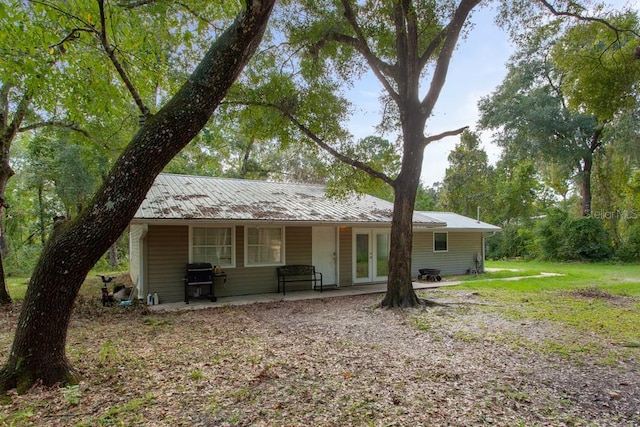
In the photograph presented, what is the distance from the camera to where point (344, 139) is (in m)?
9.47

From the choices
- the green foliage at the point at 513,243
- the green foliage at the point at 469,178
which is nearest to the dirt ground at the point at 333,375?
the green foliage at the point at 513,243

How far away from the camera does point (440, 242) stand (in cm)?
1545

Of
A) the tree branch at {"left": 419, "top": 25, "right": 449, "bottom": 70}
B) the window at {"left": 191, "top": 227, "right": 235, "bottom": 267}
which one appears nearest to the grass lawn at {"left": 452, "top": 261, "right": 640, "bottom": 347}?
the tree branch at {"left": 419, "top": 25, "right": 449, "bottom": 70}

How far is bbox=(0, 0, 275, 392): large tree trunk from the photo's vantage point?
3539 mm

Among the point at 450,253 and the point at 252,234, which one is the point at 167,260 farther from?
the point at 450,253

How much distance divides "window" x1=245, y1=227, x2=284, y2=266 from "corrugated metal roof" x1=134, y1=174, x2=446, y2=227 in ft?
2.14

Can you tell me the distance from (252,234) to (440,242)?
856 cm

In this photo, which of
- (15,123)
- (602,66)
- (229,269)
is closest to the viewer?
(602,66)

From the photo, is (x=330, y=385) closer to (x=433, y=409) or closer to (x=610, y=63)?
(x=433, y=409)

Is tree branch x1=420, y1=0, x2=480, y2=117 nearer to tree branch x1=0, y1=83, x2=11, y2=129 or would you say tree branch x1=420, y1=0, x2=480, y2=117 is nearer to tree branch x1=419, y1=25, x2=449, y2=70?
tree branch x1=419, y1=25, x2=449, y2=70

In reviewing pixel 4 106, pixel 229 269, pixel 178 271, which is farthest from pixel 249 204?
pixel 4 106

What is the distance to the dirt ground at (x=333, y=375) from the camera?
3.29 metres

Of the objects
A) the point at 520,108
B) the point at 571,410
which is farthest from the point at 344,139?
the point at 520,108

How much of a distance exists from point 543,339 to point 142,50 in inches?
290
